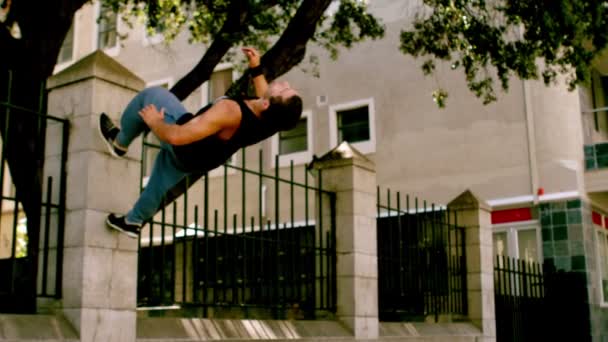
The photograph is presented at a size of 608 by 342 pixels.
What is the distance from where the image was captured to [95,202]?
6168 millimetres

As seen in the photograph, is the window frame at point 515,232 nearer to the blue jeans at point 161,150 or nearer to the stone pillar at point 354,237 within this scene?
the stone pillar at point 354,237

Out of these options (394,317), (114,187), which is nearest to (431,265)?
(394,317)

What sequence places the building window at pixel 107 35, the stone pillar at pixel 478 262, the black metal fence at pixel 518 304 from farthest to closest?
the building window at pixel 107 35 < the black metal fence at pixel 518 304 < the stone pillar at pixel 478 262

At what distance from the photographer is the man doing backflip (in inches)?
202

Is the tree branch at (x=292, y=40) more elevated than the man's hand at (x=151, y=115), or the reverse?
the tree branch at (x=292, y=40)

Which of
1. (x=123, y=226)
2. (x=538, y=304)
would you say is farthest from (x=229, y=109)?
(x=538, y=304)

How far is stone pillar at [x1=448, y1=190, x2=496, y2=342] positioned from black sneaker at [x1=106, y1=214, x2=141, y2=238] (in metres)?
6.94

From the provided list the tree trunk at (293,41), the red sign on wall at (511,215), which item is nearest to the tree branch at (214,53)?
the tree trunk at (293,41)

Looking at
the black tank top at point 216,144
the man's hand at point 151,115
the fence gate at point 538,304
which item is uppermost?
the man's hand at point 151,115

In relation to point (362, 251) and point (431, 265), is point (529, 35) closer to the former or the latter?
point (431, 265)

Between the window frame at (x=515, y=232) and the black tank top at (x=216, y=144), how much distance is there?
14.3 m

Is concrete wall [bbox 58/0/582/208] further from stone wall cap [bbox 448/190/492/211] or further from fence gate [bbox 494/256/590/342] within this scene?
stone wall cap [bbox 448/190/492/211]

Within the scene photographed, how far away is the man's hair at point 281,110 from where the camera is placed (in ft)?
17.3

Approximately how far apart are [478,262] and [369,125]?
9.61 metres
